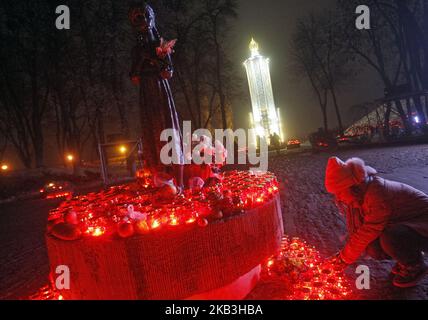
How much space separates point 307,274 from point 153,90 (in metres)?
3.53

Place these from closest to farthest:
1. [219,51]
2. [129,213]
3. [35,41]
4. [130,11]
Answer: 1. [129,213]
2. [130,11]
3. [35,41]
4. [219,51]

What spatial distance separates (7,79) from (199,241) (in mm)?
26598

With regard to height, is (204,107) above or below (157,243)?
above

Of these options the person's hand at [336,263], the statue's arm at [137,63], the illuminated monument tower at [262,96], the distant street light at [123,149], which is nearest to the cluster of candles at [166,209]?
the person's hand at [336,263]

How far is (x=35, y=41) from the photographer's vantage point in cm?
2209

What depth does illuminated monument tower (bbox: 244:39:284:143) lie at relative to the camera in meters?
28.9

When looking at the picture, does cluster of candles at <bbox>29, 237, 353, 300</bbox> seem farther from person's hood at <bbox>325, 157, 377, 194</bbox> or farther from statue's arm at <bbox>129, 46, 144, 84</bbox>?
statue's arm at <bbox>129, 46, 144, 84</bbox>

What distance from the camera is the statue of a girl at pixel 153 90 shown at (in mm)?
4777

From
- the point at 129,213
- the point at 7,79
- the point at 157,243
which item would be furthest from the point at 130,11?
the point at 7,79

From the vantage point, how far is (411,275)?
10.6ft

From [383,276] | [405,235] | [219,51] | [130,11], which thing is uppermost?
[219,51]

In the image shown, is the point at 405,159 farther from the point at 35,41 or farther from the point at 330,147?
the point at 35,41

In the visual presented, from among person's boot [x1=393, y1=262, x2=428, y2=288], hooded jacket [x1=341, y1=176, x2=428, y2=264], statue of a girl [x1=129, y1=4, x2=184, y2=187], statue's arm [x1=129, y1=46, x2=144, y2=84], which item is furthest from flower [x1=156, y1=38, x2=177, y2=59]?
person's boot [x1=393, y1=262, x2=428, y2=288]

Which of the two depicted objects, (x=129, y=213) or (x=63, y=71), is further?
(x=63, y=71)
